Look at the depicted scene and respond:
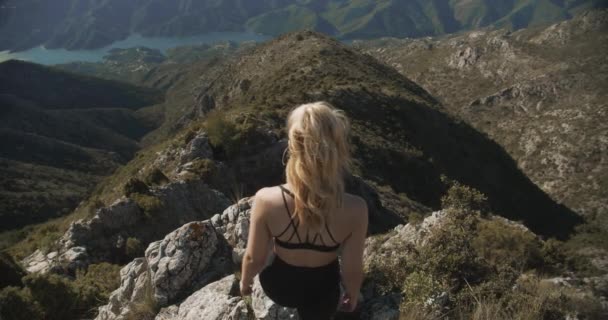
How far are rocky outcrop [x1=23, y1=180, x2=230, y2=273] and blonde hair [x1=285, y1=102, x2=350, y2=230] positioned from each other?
13.1m

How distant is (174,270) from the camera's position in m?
8.42

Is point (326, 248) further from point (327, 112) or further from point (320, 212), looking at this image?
point (327, 112)

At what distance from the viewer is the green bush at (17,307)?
9.05 metres

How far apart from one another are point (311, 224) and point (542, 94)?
325 ft

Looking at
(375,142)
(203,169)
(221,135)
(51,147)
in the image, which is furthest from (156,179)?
(51,147)

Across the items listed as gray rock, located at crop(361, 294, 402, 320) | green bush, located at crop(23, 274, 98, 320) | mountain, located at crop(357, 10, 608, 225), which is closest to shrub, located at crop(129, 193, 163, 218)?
green bush, located at crop(23, 274, 98, 320)

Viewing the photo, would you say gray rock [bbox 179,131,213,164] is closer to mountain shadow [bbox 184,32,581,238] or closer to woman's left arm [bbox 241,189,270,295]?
mountain shadow [bbox 184,32,581,238]

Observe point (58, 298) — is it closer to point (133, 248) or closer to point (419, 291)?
point (133, 248)

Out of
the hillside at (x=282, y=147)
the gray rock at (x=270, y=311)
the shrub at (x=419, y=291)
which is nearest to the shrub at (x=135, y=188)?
the hillside at (x=282, y=147)

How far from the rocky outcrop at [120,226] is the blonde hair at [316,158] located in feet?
43.1

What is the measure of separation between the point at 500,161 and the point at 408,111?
1427cm

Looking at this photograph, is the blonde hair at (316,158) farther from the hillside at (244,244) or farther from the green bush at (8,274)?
the green bush at (8,274)

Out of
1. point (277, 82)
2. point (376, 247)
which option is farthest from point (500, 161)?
point (376, 247)

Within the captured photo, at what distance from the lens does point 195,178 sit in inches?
754
